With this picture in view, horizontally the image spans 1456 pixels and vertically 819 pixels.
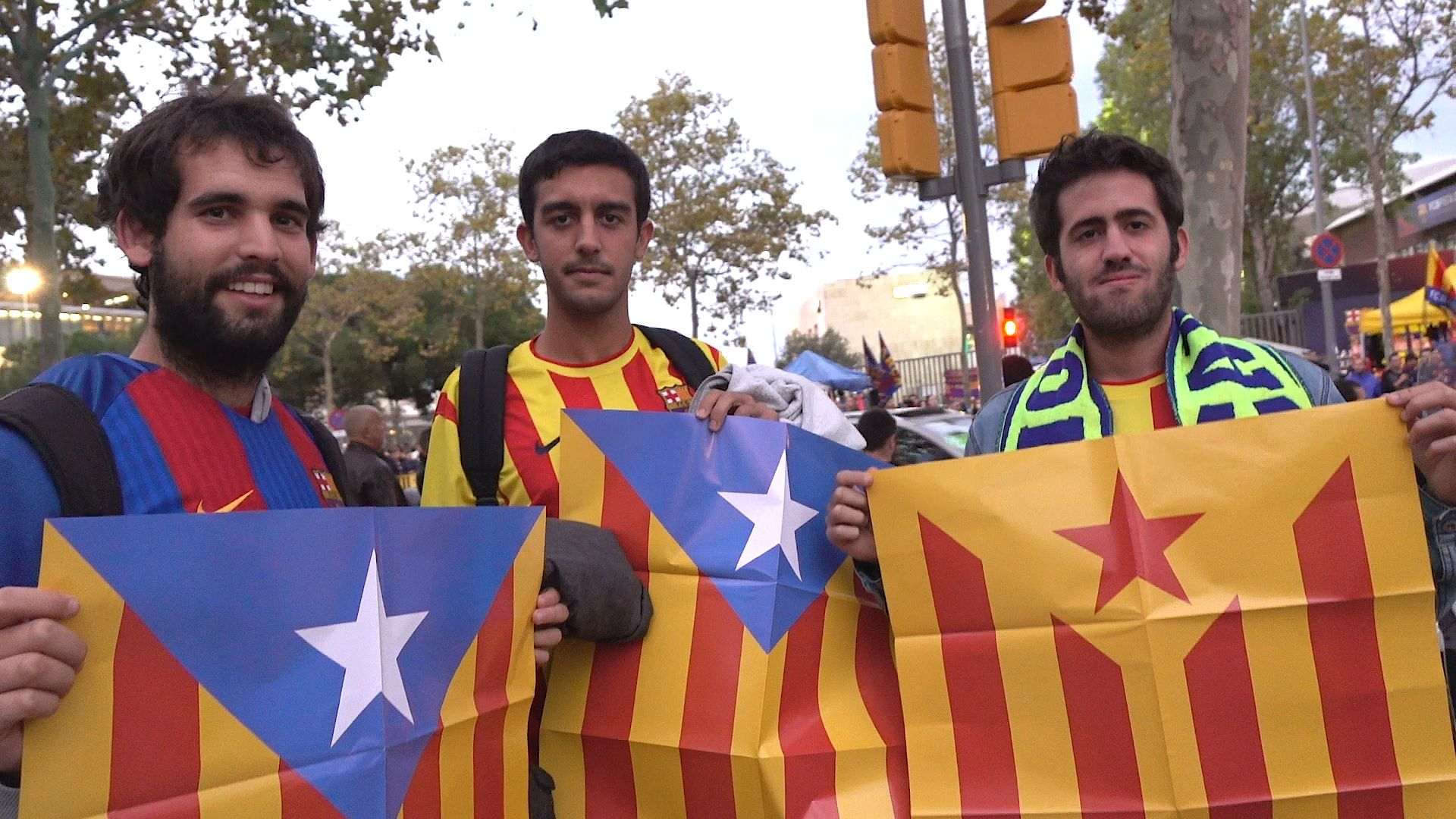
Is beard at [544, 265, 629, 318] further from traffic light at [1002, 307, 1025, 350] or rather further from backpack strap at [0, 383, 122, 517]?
traffic light at [1002, 307, 1025, 350]

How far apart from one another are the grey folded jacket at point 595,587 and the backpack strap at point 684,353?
818 millimetres

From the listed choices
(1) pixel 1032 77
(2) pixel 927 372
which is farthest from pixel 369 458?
(2) pixel 927 372

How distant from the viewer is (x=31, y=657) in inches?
50.8

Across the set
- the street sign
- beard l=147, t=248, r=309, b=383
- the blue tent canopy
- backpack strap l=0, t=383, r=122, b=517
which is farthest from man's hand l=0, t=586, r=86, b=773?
the blue tent canopy

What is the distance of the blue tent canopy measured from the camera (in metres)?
26.5

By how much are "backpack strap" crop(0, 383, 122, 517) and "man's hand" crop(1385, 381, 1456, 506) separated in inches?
77.0

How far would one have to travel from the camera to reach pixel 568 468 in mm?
2182

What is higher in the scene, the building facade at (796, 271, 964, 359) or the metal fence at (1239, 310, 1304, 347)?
the building facade at (796, 271, 964, 359)

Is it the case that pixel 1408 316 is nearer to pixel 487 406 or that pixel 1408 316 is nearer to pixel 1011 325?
pixel 1011 325

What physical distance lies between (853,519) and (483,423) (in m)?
0.98

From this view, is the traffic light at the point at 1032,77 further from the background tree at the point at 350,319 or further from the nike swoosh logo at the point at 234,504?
the background tree at the point at 350,319

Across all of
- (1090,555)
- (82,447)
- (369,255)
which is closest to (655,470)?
(1090,555)

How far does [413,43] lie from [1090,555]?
955cm

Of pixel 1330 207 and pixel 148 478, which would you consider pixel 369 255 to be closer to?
pixel 1330 207
